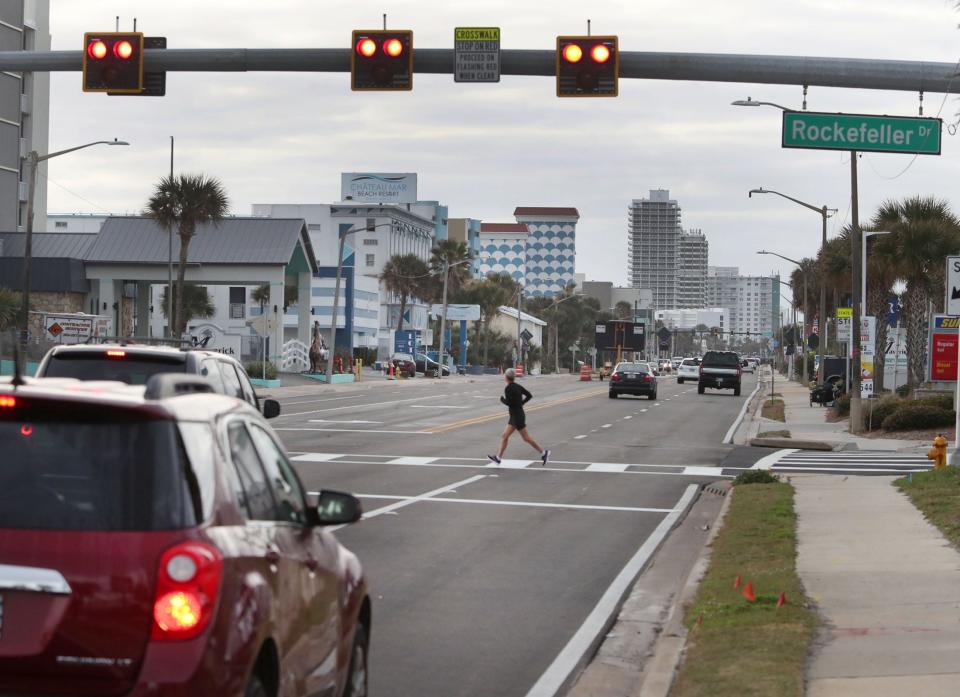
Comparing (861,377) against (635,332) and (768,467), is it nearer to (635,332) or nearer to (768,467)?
(768,467)

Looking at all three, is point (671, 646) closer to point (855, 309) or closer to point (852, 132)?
point (852, 132)

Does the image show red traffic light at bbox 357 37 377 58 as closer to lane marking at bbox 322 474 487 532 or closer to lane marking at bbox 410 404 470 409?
lane marking at bbox 322 474 487 532

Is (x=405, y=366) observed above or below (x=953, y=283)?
below

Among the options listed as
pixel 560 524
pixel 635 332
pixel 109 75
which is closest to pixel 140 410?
pixel 560 524

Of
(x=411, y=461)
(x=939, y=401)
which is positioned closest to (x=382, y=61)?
(x=411, y=461)

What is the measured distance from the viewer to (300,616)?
5590mm

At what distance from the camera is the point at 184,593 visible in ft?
15.3

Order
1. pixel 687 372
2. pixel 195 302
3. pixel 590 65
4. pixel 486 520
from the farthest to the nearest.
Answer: pixel 195 302 < pixel 687 372 < pixel 590 65 < pixel 486 520

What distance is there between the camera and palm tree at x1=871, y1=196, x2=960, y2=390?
165ft

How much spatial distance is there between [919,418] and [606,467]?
1373 cm

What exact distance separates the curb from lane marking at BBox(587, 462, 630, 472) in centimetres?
1127

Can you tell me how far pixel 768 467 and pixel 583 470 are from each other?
3.60 meters

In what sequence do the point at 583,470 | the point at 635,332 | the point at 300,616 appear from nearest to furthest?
the point at 300,616 < the point at 583,470 < the point at 635,332

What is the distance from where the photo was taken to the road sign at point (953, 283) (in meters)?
23.6
